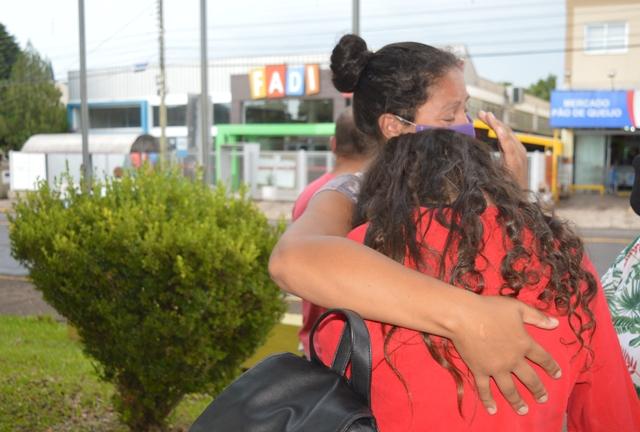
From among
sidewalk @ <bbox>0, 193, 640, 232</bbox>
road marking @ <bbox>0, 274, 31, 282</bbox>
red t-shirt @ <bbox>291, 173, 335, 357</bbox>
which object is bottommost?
sidewalk @ <bbox>0, 193, 640, 232</bbox>

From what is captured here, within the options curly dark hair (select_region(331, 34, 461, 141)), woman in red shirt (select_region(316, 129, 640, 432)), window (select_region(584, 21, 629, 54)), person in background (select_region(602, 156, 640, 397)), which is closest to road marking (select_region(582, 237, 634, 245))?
window (select_region(584, 21, 629, 54))

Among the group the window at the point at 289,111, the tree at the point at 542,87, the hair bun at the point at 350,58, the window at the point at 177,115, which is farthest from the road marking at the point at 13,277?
the tree at the point at 542,87

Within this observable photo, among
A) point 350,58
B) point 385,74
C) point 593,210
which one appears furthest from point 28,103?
point 385,74

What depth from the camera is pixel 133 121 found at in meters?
39.8

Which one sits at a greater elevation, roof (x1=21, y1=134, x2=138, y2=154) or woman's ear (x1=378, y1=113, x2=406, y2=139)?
woman's ear (x1=378, y1=113, x2=406, y2=139)

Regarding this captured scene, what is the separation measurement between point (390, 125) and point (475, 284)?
2.06 feet

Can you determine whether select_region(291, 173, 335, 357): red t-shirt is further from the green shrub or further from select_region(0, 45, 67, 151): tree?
select_region(0, 45, 67, 151): tree

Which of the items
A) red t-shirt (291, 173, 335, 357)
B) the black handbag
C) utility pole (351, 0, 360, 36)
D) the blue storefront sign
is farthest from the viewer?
the blue storefront sign

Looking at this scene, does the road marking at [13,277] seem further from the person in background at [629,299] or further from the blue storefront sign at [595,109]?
the blue storefront sign at [595,109]

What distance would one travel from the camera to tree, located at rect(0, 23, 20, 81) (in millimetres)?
39812

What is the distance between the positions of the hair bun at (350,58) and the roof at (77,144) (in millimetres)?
27920

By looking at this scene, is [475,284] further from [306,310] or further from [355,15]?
[355,15]

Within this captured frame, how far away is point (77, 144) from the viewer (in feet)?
101

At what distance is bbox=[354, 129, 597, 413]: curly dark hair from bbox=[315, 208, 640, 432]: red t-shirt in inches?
0.5
